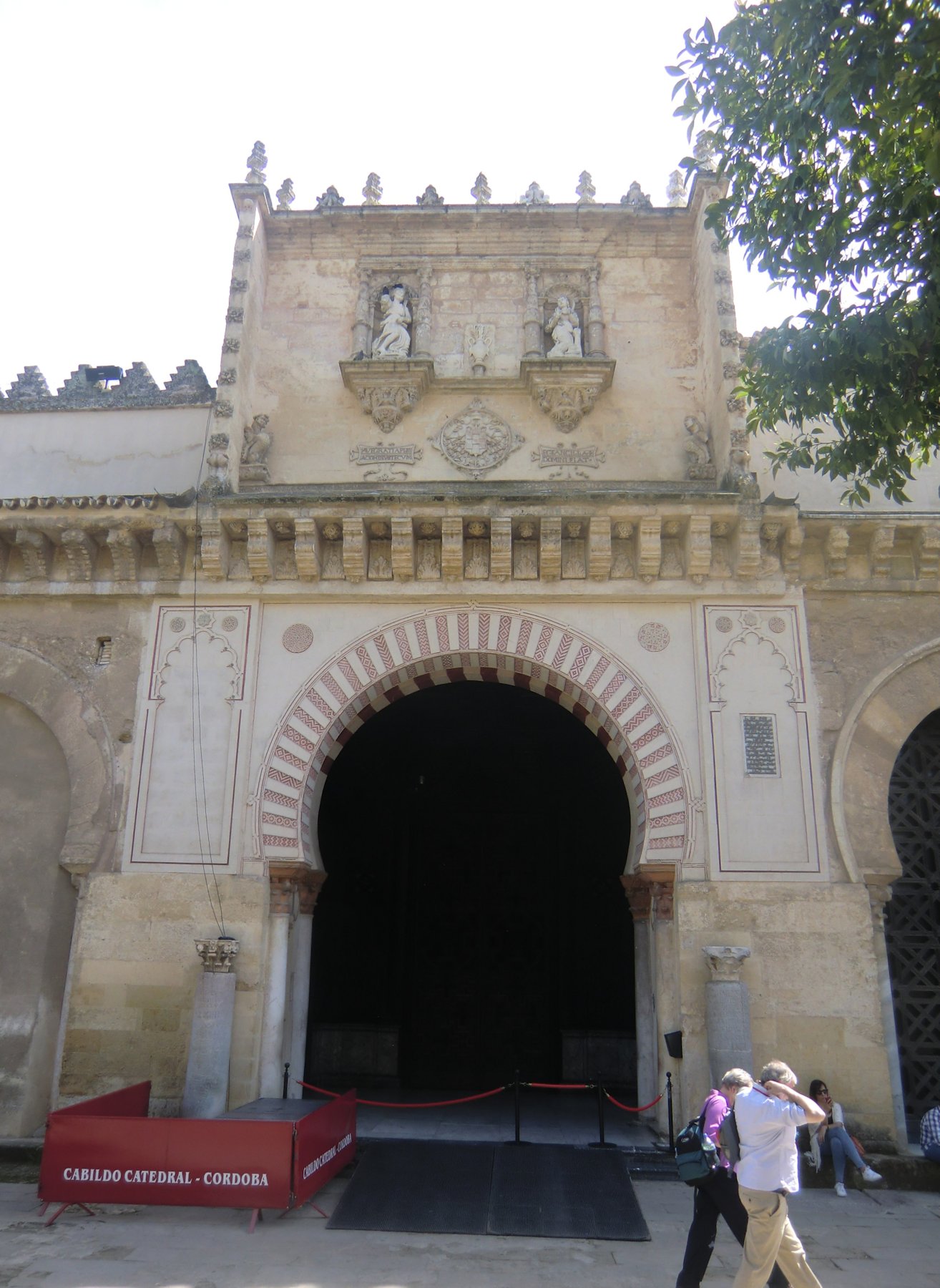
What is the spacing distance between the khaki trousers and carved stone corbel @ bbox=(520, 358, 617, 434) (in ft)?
23.8

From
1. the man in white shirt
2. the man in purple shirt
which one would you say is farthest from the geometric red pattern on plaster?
the man in white shirt

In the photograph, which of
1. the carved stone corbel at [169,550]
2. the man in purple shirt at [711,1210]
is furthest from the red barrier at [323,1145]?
the carved stone corbel at [169,550]

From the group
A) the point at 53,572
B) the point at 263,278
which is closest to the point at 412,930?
the point at 53,572

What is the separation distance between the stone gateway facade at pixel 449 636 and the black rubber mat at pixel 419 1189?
144 centimetres

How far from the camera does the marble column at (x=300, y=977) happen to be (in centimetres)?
873

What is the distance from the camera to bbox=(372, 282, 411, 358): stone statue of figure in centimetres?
1051

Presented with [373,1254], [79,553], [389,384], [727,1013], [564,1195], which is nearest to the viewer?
Answer: [373,1254]

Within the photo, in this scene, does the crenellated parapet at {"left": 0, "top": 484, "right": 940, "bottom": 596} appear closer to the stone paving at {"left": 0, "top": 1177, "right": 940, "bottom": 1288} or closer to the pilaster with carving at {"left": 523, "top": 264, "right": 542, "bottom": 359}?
the pilaster with carving at {"left": 523, "top": 264, "right": 542, "bottom": 359}

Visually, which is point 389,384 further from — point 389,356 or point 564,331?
point 564,331

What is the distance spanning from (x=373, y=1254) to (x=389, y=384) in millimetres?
7617

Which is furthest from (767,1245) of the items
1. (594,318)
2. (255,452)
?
(594,318)

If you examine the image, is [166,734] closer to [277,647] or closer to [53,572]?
[277,647]

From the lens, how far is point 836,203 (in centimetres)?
707

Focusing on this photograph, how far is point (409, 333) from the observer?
35.1ft
